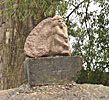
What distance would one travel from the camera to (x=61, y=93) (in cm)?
333

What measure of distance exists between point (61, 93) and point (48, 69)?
1.61 ft

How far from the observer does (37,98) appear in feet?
10.5

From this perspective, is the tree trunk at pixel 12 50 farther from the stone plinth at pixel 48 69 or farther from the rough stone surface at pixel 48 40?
the stone plinth at pixel 48 69

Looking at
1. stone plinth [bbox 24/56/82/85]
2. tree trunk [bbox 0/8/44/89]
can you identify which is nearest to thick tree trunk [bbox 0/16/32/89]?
tree trunk [bbox 0/8/44/89]

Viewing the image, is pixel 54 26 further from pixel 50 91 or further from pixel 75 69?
pixel 50 91

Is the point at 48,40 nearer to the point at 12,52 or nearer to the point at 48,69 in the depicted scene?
the point at 48,69

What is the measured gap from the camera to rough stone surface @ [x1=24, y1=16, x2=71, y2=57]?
375cm

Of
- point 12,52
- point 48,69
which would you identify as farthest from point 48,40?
point 12,52

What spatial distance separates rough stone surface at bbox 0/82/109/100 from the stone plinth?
0.36 ft

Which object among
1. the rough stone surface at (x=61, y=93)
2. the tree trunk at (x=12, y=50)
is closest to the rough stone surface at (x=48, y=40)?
the rough stone surface at (x=61, y=93)

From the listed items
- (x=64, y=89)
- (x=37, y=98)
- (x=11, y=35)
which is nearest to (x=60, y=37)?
(x=64, y=89)

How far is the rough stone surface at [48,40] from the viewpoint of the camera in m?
3.75

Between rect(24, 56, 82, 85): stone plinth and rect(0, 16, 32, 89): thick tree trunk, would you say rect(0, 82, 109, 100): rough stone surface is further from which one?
rect(0, 16, 32, 89): thick tree trunk

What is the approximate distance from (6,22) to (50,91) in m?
2.57
